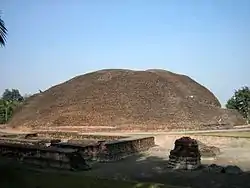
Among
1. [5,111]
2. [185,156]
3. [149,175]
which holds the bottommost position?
[149,175]

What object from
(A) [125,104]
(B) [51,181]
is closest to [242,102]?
(A) [125,104]

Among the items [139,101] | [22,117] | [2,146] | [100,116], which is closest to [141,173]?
[2,146]

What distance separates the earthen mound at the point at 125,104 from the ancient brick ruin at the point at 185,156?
25409 mm

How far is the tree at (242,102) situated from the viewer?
5600 centimetres

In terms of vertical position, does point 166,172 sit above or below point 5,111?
below

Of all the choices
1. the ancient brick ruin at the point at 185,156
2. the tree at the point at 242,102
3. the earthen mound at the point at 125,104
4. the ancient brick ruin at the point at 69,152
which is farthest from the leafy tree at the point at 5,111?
the ancient brick ruin at the point at 185,156

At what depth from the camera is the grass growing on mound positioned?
9.07 meters

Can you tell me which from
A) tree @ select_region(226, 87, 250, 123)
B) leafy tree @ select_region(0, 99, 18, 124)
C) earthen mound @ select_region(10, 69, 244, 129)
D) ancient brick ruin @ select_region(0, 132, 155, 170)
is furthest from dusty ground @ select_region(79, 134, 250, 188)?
leafy tree @ select_region(0, 99, 18, 124)

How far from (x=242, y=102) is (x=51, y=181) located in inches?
2036

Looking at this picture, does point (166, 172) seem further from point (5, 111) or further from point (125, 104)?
point (5, 111)

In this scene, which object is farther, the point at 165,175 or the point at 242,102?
the point at 242,102

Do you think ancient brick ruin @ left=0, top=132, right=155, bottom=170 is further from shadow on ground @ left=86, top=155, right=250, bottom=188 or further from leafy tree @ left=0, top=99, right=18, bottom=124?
leafy tree @ left=0, top=99, right=18, bottom=124

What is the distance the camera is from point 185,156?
13.4 m

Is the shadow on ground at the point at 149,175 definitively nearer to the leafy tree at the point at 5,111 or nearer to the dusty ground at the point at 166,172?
the dusty ground at the point at 166,172
